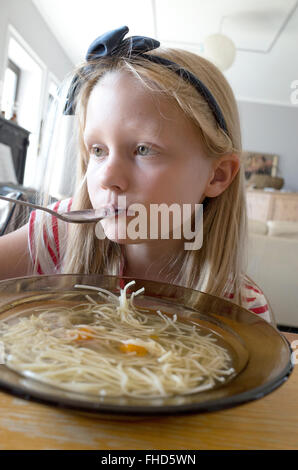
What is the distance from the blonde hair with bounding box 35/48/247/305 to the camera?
82 cm

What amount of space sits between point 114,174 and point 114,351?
37 cm

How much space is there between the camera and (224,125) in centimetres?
88

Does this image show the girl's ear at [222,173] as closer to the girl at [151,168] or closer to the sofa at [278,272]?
the girl at [151,168]

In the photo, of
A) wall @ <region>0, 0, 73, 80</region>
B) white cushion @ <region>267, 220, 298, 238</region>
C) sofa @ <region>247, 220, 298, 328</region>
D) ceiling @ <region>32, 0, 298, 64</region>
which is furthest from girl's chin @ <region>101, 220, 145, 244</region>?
ceiling @ <region>32, 0, 298, 64</region>

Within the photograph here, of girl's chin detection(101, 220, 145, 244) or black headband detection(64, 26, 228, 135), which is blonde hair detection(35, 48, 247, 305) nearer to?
black headband detection(64, 26, 228, 135)

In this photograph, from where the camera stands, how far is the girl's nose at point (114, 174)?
73cm

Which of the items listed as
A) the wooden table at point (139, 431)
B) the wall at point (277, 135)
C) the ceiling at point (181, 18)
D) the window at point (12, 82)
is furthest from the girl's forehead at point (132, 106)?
the wall at point (277, 135)

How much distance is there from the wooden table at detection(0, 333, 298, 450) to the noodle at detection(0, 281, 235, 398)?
0.03 metres

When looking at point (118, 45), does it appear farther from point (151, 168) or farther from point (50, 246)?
point (50, 246)

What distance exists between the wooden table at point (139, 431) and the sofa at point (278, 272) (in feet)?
5.46

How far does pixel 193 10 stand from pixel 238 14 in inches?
21.4

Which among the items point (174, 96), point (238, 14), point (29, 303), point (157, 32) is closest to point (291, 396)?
point (29, 303)

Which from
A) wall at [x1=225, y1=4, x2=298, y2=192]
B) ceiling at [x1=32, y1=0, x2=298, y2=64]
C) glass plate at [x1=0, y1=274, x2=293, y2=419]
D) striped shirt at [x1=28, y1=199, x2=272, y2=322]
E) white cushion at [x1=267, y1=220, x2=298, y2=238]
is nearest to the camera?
glass plate at [x1=0, y1=274, x2=293, y2=419]

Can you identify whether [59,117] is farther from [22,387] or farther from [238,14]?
[238,14]
